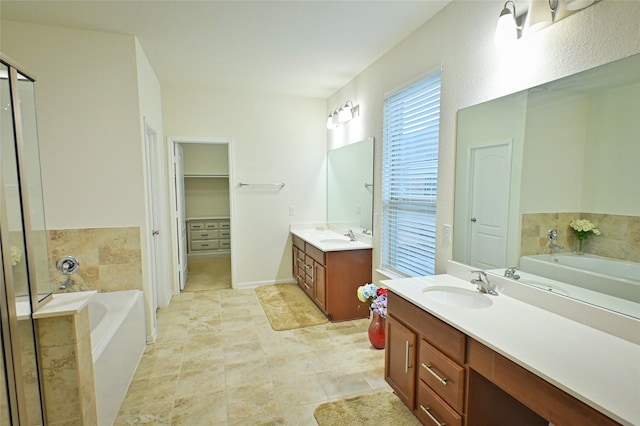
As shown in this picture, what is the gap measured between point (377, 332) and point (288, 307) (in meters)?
1.31

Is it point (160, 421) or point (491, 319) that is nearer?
point (491, 319)

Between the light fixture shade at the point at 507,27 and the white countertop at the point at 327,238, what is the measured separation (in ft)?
6.97

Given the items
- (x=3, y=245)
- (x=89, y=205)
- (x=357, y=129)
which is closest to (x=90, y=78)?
(x=89, y=205)

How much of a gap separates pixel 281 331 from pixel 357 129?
2345mm

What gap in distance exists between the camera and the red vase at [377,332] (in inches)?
106

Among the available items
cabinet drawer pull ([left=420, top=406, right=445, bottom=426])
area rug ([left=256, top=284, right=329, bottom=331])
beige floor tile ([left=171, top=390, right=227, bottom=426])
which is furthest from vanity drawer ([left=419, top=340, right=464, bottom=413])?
area rug ([left=256, top=284, right=329, bottom=331])

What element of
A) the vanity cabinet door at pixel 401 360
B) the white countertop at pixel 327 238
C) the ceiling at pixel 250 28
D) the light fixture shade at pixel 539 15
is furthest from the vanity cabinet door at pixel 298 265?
the light fixture shade at pixel 539 15

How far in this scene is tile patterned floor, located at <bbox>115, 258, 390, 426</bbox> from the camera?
1989 mm

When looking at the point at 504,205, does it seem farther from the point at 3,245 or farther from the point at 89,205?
the point at 89,205

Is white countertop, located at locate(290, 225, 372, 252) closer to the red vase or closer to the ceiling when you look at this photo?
the red vase

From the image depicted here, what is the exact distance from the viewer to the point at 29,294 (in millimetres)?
1328

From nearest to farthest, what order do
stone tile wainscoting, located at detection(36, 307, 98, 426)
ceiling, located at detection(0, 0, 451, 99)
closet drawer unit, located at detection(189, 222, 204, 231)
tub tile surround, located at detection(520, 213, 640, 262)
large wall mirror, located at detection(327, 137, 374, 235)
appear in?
1. tub tile surround, located at detection(520, 213, 640, 262)
2. stone tile wainscoting, located at detection(36, 307, 98, 426)
3. ceiling, located at detection(0, 0, 451, 99)
4. large wall mirror, located at detection(327, 137, 374, 235)
5. closet drawer unit, located at detection(189, 222, 204, 231)

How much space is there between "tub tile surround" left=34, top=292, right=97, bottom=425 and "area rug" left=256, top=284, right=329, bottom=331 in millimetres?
1830

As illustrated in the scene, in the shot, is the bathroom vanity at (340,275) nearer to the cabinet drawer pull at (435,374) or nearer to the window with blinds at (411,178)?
the window with blinds at (411,178)
